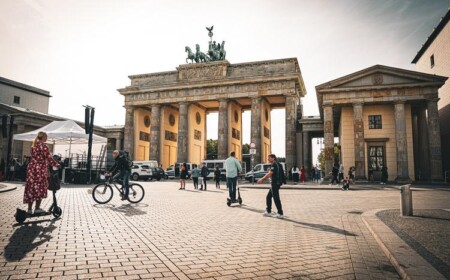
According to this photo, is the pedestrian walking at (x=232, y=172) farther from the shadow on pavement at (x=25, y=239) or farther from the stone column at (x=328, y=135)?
the stone column at (x=328, y=135)

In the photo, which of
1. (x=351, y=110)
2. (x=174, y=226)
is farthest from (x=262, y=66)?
(x=174, y=226)

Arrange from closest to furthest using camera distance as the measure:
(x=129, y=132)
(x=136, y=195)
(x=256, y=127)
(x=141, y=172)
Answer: (x=136, y=195), (x=141, y=172), (x=256, y=127), (x=129, y=132)

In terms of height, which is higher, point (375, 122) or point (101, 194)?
point (375, 122)

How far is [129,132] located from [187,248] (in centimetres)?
4354

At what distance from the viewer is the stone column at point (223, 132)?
131ft

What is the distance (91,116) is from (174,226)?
632 inches

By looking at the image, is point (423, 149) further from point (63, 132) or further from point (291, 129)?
point (63, 132)

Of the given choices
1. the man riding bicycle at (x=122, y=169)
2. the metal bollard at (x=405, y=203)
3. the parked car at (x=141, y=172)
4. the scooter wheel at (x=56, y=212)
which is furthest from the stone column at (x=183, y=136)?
the metal bollard at (x=405, y=203)

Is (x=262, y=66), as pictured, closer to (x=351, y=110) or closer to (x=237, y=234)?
(x=351, y=110)

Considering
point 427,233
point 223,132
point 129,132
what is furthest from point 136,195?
point 129,132

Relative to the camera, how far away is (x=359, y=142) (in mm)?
27844

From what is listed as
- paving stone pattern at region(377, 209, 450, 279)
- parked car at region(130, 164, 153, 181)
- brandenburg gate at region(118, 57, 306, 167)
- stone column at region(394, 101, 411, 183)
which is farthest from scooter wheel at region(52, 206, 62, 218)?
brandenburg gate at region(118, 57, 306, 167)

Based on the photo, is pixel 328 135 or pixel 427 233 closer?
pixel 427 233

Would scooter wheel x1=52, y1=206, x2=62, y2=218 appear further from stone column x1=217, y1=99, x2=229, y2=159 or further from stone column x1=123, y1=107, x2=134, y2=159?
stone column x1=123, y1=107, x2=134, y2=159
